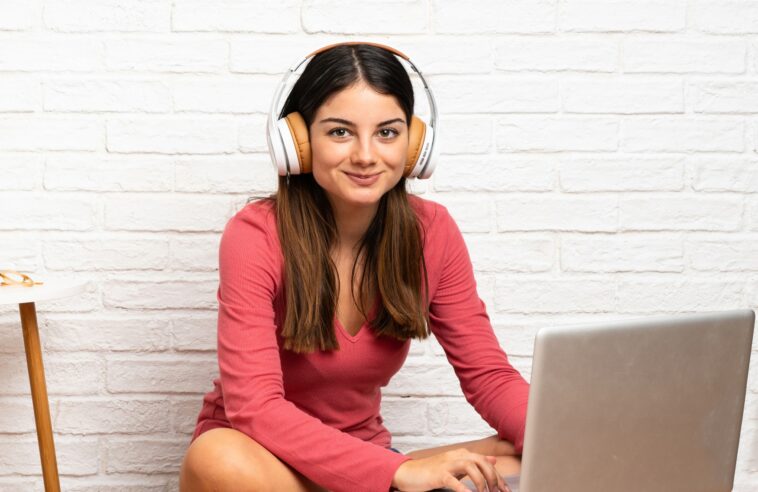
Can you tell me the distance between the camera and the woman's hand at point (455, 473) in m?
1.28

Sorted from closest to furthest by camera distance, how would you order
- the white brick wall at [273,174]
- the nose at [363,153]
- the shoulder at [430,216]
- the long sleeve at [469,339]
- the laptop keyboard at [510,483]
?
the laptop keyboard at [510,483], the nose at [363,153], the long sleeve at [469,339], the shoulder at [430,216], the white brick wall at [273,174]

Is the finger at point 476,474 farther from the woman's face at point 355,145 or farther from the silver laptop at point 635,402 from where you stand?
the woman's face at point 355,145

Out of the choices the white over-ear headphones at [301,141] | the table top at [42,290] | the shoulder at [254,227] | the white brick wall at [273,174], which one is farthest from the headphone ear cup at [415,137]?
the table top at [42,290]

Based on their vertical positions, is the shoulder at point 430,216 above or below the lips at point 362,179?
below

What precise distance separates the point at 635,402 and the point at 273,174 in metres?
1.17

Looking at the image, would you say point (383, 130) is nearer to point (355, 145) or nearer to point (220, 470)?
point (355, 145)

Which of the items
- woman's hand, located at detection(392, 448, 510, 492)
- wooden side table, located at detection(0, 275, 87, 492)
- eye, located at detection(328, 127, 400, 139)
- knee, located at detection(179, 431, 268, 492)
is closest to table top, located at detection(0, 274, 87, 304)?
wooden side table, located at detection(0, 275, 87, 492)

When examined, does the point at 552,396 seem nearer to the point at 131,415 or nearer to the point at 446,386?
the point at 446,386

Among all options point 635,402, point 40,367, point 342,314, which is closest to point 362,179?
point 342,314

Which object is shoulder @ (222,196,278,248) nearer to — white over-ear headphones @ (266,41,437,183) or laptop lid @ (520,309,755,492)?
white over-ear headphones @ (266,41,437,183)

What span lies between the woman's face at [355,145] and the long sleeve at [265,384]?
0.15m

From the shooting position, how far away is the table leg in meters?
1.83

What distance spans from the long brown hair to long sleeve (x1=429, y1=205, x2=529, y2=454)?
50mm

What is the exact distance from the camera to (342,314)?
171 cm
